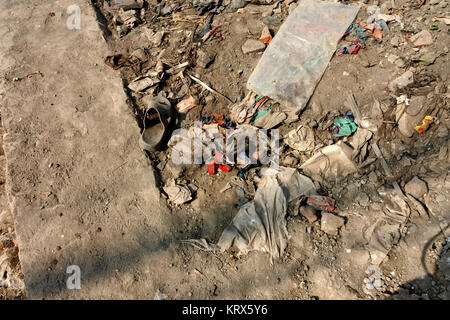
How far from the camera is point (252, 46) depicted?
4.00 meters

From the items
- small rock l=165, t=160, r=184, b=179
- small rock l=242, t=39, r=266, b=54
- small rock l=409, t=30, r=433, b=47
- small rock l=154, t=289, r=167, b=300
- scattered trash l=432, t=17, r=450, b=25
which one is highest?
scattered trash l=432, t=17, r=450, b=25

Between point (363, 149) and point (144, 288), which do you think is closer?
point (144, 288)

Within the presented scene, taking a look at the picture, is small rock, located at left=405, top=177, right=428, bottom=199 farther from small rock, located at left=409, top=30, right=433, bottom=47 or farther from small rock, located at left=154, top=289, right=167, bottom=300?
small rock, located at left=154, top=289, right=167, bottom=300

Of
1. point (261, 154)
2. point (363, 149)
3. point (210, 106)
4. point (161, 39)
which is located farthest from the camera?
point (161, 39)

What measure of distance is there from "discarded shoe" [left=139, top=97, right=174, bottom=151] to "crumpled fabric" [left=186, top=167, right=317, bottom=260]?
1.20m

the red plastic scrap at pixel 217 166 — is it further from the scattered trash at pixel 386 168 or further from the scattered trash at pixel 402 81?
the scattered trash at pixel 402 81

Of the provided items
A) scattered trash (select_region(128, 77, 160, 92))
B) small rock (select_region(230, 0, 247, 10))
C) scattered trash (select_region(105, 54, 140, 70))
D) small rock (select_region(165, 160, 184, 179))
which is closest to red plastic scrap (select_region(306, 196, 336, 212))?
small rock (select_region(165, 160, 184, 179))

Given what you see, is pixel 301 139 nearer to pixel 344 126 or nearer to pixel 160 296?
pixel 344 126

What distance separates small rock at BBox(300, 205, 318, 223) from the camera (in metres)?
2.97

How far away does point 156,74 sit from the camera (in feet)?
13.2

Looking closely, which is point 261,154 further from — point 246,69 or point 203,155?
point 246,69

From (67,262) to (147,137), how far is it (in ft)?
5.04

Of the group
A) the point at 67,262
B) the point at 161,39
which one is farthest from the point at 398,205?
the point at 161,39

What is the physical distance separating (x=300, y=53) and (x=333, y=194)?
1.81m
